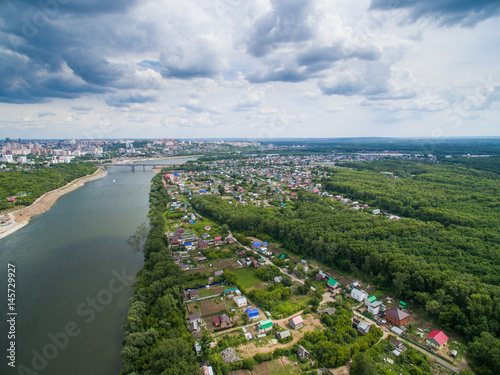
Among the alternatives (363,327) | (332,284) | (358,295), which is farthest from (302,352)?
(332,284)

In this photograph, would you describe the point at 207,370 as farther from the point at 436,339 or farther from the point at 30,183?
the point at 30,183

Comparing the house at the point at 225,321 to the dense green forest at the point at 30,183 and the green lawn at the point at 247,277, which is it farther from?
the dense green forest at the point at 30,183

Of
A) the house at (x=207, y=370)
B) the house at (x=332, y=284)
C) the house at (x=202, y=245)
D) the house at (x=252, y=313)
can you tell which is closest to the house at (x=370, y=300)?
the house at (x=332, y=284)

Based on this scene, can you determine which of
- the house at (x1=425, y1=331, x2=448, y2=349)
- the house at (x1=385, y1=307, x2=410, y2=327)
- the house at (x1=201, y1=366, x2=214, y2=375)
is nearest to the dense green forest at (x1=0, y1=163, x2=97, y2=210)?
the house at (x1=201, y1=366, x2=214, y2=375)

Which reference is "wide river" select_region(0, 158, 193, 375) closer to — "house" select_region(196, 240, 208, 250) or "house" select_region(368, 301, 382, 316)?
"house" select_region(196, 240, 208, 250)

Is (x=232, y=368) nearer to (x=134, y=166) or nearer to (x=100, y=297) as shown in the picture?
(x=100, y=297)

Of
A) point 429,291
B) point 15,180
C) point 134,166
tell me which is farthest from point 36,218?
point 134,166

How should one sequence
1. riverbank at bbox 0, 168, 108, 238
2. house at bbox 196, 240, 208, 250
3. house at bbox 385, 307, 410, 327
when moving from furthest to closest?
riverbank at bbox 0, 168, 108, 238
house at bbox 196, 240, 208, 250
house at bbox 385, 307, 410, 327
